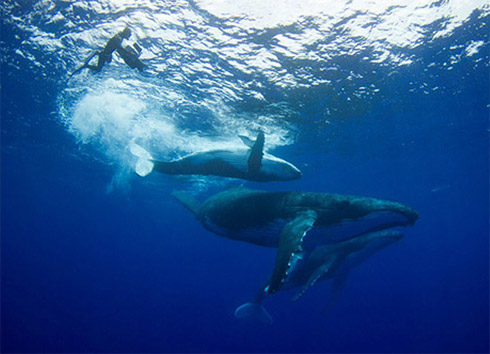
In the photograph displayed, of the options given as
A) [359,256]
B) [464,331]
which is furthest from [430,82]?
[464,331]

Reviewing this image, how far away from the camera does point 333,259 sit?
8938mm

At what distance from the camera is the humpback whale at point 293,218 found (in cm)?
426

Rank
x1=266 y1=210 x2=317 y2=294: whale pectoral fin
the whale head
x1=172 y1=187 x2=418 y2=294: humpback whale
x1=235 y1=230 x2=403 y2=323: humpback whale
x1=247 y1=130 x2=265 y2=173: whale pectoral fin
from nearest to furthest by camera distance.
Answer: x1=266 y1=210 x2=317 y2=294: whale pectoral fin, x1=172 y1=187 x2=418 y2=294: humpback whale, x1=247 y1=130 x2=265 y2=173: whale pectoral fin, the whale head, x1=235 y1=230 x2=403 y2=323: humpback whale

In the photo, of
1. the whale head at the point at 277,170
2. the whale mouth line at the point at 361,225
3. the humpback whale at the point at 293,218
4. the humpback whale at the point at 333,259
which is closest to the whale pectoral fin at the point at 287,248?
the humpback whale at the point at 293,218

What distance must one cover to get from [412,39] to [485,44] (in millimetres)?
3833

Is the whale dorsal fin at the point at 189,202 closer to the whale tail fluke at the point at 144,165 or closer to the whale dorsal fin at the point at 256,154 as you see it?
the whale tail fluke at the point at 144,165

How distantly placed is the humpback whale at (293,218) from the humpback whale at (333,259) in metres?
3.12

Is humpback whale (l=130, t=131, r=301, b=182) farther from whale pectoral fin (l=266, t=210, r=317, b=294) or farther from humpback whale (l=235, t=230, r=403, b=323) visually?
humpback whale (l=235, t=230, r=403, b=323)

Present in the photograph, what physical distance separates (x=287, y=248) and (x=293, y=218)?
5.00 feet

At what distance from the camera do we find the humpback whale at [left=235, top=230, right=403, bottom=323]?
934 centimetres

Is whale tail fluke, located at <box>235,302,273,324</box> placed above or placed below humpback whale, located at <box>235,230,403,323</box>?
below

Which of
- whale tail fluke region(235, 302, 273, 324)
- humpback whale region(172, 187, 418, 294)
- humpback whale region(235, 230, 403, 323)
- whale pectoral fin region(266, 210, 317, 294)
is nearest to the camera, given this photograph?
whale pectoral fin region(266, 210, 317, 294)

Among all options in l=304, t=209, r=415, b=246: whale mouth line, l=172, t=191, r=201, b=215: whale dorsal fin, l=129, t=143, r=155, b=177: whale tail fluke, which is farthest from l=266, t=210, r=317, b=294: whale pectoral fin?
l=129, t=143, r=155, b=177: whale tail fluke

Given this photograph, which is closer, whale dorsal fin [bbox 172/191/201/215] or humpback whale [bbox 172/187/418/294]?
humpback whale [bbox 172/187/418/294]
